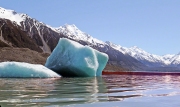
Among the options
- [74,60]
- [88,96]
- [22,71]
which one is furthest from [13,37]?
[88,96]

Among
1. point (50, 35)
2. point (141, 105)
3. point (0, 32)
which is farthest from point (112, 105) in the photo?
point (50, 35)

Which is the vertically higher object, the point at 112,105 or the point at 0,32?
the point at 0,32

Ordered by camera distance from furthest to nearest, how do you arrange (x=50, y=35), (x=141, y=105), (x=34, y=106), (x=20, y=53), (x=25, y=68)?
(x=50, y=35)
(x=20, y=53)
(x=25, y=68)
(x=141, y=105)
(x=34, y=106)

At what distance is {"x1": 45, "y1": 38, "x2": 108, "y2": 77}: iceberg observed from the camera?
2044 centimetres

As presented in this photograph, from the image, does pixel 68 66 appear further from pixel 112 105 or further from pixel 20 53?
pixel 20 53

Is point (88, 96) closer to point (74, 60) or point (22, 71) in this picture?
point (22, 71)

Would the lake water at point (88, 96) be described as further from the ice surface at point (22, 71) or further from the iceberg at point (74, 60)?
the iceberg at point (74, 60)

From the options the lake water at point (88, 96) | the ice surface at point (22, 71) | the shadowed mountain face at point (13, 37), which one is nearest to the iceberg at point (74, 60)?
the ice surface at point (22, 71)

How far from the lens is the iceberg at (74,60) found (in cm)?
2044

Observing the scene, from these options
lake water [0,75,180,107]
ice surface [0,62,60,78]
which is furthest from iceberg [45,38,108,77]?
lake water [0,75,180,107]

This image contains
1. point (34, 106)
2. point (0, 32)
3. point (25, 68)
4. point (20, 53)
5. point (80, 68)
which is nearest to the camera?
point (34, 106)

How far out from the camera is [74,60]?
67.6 ft

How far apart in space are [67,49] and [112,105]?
1719 cm

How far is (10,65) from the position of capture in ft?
60.0
